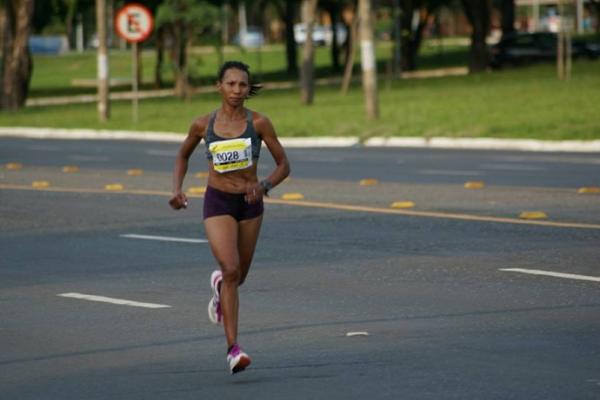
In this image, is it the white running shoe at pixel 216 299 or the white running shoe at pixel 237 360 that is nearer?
the white running shoe at pixel 237 360

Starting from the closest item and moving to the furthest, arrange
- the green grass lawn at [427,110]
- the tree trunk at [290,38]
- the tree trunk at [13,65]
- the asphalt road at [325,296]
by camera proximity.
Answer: the asphalt road at [325,296]
the green grass lawn at [427,110]
the tree trunk at [13,65]
the tree trunk at [290,38]

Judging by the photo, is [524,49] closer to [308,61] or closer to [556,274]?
[308,61]

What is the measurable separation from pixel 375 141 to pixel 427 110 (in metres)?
5.17

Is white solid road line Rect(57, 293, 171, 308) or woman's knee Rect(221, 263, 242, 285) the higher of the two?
woman's knee Rect(221, 263, 242, 285)

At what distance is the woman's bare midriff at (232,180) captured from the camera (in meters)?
9.14

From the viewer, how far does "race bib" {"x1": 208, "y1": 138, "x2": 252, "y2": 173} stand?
30.0 feet

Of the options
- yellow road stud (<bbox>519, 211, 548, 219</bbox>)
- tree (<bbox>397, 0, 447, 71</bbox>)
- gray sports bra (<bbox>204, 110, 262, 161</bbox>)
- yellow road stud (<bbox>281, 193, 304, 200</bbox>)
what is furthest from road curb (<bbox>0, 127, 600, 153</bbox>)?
tree (<bbox>397, 0, 447, 71</bbox>)

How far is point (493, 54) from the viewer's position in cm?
6731

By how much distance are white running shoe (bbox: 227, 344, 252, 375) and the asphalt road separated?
0.06 metres

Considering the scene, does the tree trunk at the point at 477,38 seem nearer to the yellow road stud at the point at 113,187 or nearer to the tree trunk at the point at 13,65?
the tree trunk at the point at 13,65

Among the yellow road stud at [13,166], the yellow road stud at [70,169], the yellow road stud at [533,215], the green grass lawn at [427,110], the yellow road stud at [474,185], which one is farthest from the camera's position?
the green grass lawn at [427,110]

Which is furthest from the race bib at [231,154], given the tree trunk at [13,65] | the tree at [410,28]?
the tree at [410,28]

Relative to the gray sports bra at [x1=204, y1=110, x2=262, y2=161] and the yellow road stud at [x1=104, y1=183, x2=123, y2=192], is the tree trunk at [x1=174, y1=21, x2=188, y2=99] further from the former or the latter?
the gray sports bra at [x1=204, y1=110, x2=262, y2=161]

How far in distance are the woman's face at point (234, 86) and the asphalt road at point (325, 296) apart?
1.39 metres
